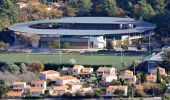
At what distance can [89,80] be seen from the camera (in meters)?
24.1

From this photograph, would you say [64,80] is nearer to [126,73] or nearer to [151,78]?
[126,73]

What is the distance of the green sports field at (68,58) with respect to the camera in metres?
26.4

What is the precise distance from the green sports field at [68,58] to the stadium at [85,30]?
1.51m

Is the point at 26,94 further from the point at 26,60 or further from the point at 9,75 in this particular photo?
the point at 26,60

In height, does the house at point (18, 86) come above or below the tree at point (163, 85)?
below

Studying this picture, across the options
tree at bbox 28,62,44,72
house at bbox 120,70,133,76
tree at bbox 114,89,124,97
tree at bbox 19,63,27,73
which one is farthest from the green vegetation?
tree at bbox 114,89,124,97

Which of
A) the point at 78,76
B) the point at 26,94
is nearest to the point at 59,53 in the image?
the point at 78,76

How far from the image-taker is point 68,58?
27281 millimetres

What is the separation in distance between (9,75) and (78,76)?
6.65ft

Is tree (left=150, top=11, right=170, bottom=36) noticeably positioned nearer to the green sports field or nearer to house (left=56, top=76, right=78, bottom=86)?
the green sports field

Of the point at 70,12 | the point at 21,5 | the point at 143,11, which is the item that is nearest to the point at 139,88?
the point at 143,11

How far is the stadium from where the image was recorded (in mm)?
29453

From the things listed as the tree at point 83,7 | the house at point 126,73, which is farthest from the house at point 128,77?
the tree at point 83,7

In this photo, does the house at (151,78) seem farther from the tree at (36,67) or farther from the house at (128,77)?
the tree at (36,67)
